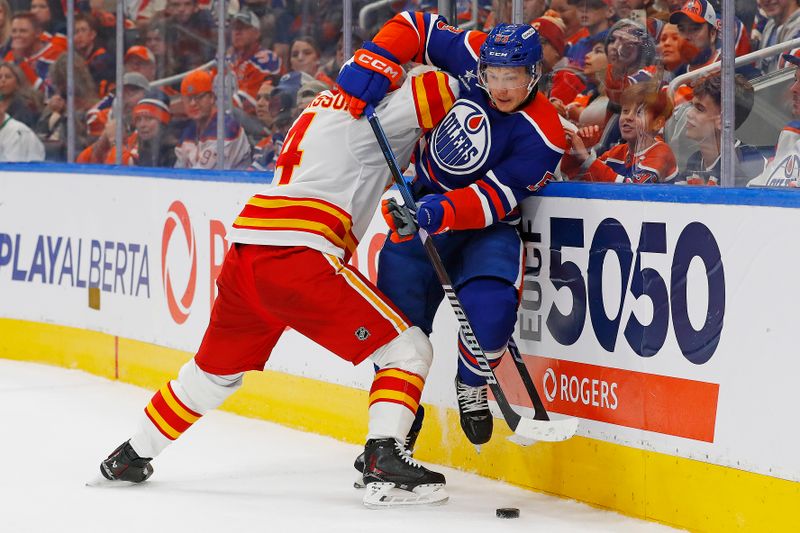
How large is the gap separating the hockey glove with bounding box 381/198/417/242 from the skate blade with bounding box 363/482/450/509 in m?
0.65

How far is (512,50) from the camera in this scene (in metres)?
3.44

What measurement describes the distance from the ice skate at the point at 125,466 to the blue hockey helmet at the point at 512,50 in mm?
1399

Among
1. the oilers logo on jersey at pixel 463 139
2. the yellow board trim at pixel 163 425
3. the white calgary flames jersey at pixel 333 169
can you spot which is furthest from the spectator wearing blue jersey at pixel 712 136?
the yellow board trim at pixel 163 425

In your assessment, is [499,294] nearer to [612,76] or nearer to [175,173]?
[612,76]

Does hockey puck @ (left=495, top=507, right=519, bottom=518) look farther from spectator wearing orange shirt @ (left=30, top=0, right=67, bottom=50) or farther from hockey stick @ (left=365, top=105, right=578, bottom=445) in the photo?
spectator wearing orange shirt @ (left=30, top=0, right=67, bottom=50)

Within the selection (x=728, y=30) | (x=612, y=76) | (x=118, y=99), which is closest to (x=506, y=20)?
(x=612, y=76)

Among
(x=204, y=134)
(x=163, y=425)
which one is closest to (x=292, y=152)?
(x=163, y=425)

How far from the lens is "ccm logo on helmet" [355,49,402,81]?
3.57 metres

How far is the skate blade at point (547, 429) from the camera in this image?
11.3 ft

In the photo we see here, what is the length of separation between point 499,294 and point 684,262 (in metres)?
0.51

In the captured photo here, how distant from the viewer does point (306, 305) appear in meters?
3.54

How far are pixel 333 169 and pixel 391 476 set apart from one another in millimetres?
812

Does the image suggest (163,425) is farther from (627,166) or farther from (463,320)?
(627,166)

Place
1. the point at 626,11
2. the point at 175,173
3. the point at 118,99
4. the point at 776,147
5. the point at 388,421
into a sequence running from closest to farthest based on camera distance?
the point at 776,147 < the point at 388,421 < the point at 626,11 < the point at 175,173 < the point at 118,99
